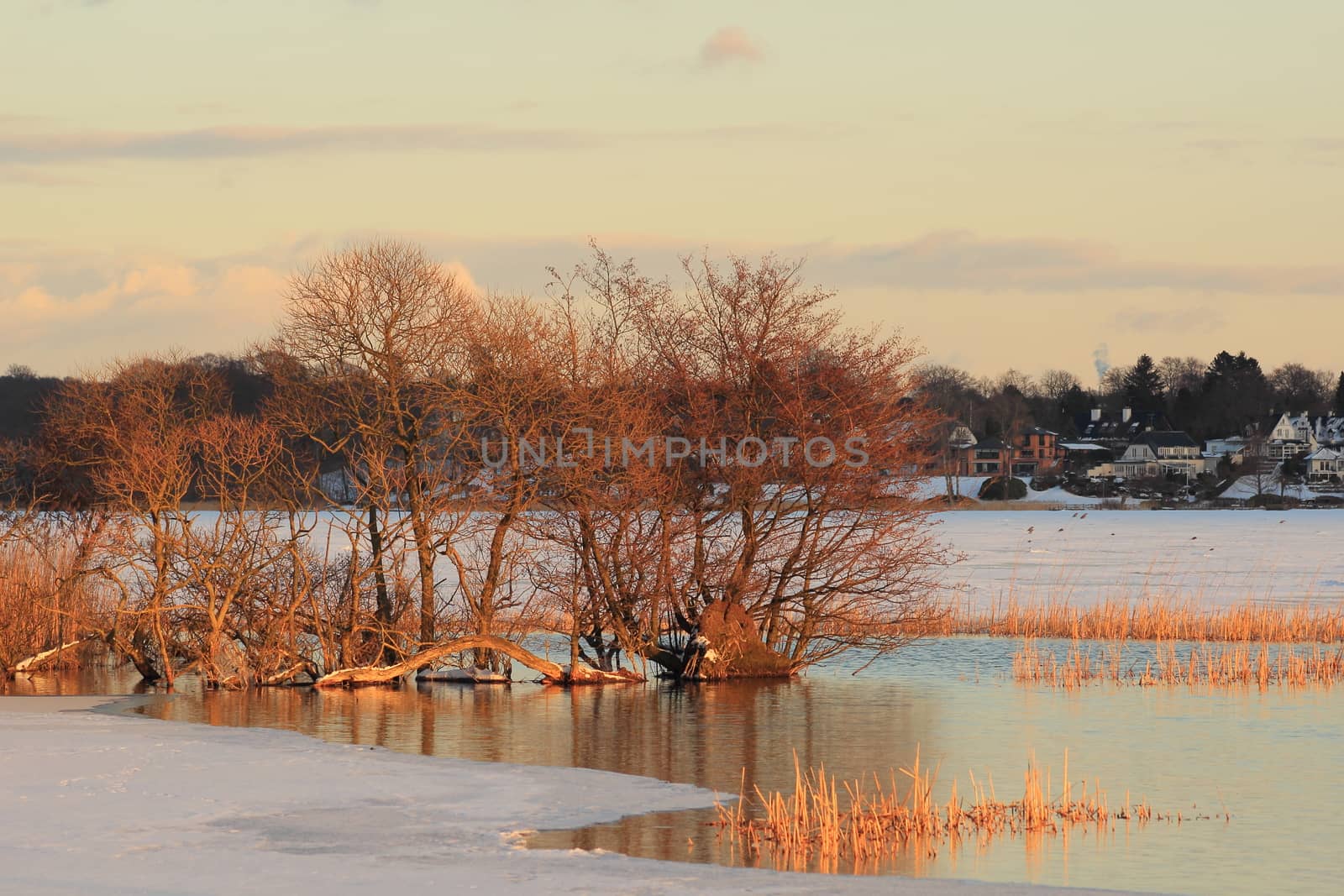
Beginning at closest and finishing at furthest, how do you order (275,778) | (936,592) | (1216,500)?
(275,778) < (936,592) < (1216,500)

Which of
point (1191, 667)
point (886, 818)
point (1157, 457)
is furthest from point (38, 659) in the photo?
point (1157, 457)

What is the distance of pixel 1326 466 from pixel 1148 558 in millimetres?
114021

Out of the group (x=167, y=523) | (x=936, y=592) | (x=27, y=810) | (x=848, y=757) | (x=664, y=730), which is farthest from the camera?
(x=936, y=592)

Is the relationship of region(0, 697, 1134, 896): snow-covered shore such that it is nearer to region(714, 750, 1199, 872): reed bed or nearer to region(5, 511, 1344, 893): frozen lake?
region(5, 511, 1344, 893): frozen lake

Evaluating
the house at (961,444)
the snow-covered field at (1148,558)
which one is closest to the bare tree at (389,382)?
the snow-covered field at (1148,558)

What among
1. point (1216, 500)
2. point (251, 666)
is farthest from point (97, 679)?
point (1216, 500)

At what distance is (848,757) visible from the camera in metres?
19.2

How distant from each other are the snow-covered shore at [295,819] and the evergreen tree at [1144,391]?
18397 centimetres

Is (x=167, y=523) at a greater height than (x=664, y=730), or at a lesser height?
greater

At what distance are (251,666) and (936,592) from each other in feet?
70.8

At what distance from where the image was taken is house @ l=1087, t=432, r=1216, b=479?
6870 inches

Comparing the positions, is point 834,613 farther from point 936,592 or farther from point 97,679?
point 936,592

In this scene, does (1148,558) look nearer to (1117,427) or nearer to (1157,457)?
(1157,457)

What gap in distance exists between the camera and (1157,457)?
176625 millimetres
